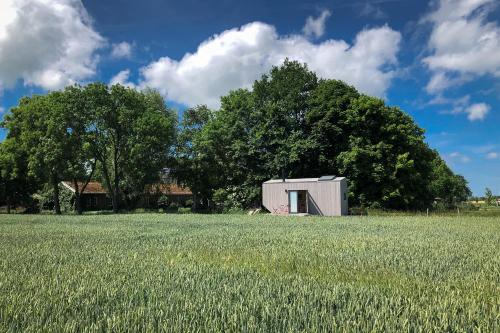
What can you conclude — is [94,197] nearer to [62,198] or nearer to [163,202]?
[62,198]

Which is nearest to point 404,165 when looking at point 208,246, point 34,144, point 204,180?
point 204,180

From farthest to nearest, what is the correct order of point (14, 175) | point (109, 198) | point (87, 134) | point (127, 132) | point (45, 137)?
1. point (109, 198)
2. point (14, 175)
3. point (127, 132)
4. point (87, 134)
5. point (45, 137)

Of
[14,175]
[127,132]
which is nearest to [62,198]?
[14,175]

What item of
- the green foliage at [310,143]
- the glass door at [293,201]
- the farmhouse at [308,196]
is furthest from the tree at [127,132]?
the glass door at [293,201]

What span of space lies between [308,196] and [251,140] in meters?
10.2

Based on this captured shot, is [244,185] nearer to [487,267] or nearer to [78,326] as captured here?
[487,267]

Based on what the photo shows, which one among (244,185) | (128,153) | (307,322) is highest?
(128,153)

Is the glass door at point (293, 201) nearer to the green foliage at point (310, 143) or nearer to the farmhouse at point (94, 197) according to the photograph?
the green foliage at point (310, 143)

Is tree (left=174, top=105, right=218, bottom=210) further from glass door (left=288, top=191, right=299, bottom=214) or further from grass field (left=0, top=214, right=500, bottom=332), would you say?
grass field (left=0, top=214, right=500, bottom=332)

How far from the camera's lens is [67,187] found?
61.4 metres

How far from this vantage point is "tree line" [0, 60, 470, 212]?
4197 cm

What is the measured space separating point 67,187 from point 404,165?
47.6 metres

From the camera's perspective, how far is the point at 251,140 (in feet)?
146

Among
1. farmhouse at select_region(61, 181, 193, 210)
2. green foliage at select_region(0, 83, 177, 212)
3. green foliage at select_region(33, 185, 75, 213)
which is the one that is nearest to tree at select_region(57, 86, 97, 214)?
green foliage at select_region(0, 83, 177, 212)
